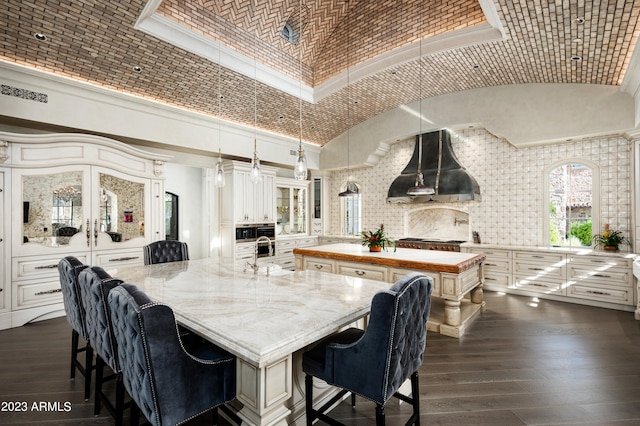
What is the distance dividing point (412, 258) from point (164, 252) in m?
3.18

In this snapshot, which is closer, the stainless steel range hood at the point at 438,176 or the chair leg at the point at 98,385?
the chair leg at the point at 98,385

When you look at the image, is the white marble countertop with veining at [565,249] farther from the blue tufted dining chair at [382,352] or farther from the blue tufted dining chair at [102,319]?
the blue tufted dining chair at [102,319]

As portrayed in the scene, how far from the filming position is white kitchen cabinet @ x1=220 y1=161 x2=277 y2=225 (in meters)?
6.50

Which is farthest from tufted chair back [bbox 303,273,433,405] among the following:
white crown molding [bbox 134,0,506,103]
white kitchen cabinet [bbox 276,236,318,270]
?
white kitchen cabinet [bbox 276,236,318,270]

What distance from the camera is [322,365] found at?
1.77m

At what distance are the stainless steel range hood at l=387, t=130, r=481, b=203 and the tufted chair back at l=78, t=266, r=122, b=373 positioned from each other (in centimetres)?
583

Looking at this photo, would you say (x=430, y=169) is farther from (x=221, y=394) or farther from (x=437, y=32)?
(x=221, y=394)

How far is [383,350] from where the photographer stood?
1.55 metres

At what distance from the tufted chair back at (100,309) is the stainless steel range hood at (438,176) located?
583 centimetres

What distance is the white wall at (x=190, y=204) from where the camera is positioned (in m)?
7.84

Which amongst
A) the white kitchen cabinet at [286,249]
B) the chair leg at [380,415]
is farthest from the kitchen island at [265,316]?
the white kitchen cabinet at [286,249]

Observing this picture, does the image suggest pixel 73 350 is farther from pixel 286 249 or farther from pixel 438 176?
pixel 438 176

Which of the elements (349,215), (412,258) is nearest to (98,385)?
(412,258)

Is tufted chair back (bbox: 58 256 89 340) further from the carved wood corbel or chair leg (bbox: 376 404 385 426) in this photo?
the carved wood corbel
